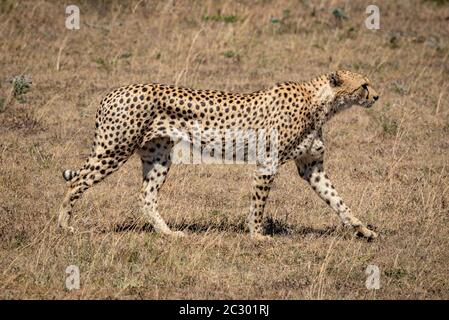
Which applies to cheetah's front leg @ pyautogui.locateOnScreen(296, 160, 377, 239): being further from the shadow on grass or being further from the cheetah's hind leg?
the cheetah's hind leg

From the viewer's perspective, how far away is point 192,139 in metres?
8.51

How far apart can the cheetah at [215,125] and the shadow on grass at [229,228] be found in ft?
0.51

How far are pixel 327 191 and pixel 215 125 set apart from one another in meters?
1.12

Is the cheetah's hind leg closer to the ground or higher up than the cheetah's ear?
closer to the ground

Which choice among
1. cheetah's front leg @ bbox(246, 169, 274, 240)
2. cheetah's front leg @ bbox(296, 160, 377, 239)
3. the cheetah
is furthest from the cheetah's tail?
cheetah's front leg @ bbox(296, 160, 377, 239)

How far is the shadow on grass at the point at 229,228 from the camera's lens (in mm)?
8719

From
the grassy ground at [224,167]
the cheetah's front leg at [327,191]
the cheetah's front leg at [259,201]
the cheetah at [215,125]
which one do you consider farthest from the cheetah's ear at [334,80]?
the grassy ground at [224,167]

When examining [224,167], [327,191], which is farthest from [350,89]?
[224,167]

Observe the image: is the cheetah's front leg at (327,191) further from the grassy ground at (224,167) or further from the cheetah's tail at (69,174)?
the cheetah's tail at (69,174)

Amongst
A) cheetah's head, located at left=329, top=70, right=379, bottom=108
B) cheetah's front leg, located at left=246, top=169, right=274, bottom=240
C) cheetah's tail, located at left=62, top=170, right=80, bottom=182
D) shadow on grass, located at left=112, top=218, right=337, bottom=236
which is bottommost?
shadow on grass, located at left=112, top=218, right=337, bottom=236

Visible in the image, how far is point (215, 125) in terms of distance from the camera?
8.55 metres

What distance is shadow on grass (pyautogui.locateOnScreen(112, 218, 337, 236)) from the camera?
28.6ft

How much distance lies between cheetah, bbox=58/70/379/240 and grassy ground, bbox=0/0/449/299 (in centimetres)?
31
